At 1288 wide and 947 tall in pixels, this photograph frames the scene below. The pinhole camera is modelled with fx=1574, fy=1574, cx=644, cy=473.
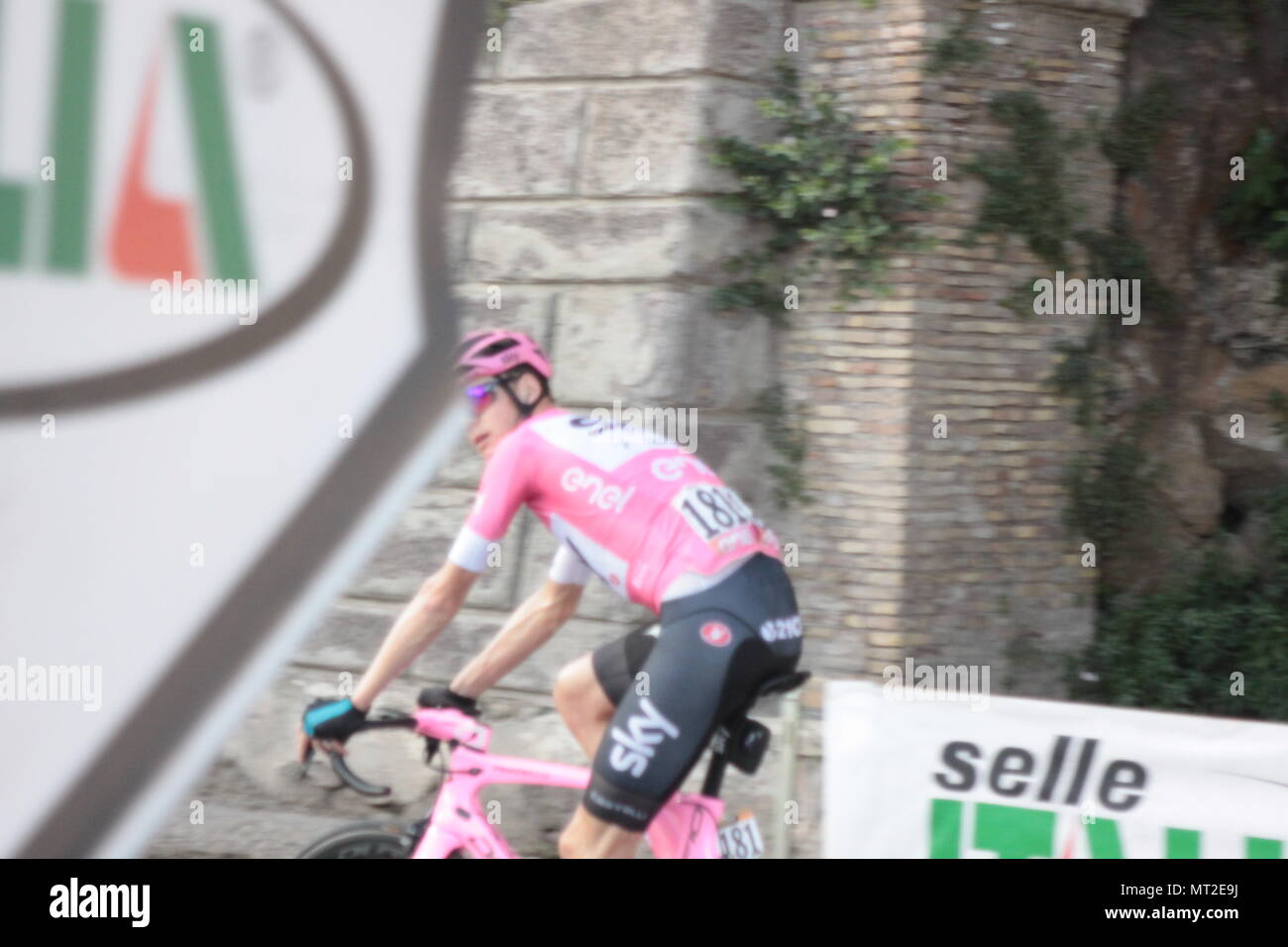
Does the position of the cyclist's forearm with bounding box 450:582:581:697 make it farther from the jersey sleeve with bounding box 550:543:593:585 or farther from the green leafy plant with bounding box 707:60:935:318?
the green leafy plant with bounding box 707:60:935:318

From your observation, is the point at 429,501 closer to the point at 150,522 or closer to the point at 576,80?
the point at 150,522

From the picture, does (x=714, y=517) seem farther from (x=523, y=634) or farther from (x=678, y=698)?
(x=523, y=634)

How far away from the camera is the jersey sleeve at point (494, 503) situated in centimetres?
464

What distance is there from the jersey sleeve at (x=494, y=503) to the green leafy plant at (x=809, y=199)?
2.67m

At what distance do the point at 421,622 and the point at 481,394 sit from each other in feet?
2.64

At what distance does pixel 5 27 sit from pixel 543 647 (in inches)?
147

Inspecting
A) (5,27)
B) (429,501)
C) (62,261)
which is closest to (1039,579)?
(429,501)

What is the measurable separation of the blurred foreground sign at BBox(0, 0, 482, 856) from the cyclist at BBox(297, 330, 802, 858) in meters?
2.38

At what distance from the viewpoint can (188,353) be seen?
7.14 meters

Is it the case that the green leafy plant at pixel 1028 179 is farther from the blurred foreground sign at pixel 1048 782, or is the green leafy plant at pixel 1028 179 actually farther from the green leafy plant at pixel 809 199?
the blurred foreground sign at pixel 1048 782

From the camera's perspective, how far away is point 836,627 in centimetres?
718

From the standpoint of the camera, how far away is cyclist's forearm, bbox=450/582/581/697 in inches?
187

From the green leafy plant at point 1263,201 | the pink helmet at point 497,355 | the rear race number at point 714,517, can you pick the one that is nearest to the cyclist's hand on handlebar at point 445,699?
the rear race number at point 714,517
